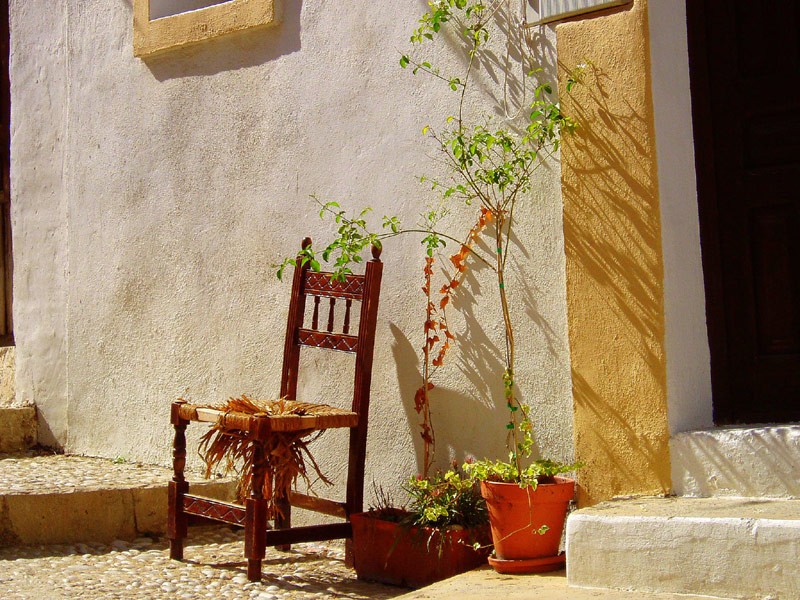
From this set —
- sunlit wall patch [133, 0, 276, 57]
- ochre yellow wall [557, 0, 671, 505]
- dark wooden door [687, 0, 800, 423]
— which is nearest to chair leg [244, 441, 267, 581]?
ochre yellow wall [557, 0, 671, 505]

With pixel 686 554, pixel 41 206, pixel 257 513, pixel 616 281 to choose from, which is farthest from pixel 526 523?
pixel 41 206

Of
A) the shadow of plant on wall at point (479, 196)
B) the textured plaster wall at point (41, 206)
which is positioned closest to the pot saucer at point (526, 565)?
the shadow of plant on wall at point (479, 196)

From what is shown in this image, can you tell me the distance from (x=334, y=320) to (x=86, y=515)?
4.34ft

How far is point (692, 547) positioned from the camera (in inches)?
116

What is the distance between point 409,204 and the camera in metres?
4.23

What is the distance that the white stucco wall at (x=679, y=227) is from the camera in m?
3.52

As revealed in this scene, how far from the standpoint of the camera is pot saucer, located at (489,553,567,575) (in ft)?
11.3

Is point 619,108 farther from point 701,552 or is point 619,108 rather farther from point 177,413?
point 177,413

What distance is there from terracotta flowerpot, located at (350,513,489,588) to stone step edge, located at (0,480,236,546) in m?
1.10

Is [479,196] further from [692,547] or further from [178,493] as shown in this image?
[178,493]

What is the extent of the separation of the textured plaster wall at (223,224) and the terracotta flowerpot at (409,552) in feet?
1.33

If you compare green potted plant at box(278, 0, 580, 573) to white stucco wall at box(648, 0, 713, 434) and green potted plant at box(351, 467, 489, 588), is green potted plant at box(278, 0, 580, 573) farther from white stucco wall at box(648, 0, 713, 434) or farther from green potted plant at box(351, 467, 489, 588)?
white stucco wall at box(648, 0, 713, 434)

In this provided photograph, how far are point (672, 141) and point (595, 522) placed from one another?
1328mm

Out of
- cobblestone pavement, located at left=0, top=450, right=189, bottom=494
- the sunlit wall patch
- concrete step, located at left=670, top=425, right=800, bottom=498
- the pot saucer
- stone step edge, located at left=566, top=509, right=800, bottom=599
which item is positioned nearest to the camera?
stone step edge, located at left=566, top=509, right=800, bottom=599
